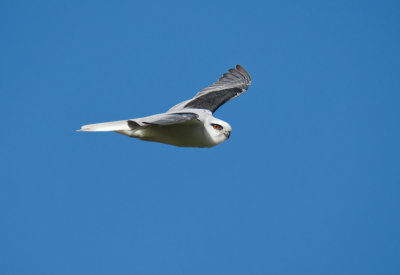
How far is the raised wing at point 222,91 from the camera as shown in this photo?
989cm

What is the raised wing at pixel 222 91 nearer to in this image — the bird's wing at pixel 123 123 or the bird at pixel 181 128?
the bird at pixel 181 128

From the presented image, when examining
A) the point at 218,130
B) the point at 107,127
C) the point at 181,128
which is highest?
the point at 218,130

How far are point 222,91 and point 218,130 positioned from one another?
297 cm

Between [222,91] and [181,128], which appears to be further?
[222,91]

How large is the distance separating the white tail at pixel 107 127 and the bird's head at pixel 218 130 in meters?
1.45

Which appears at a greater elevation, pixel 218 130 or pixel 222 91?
pixel 222 91

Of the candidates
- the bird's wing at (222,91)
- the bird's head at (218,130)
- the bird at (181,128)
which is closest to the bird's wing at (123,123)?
the bird at (181,128)

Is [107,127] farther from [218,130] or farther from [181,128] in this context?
[218,130]

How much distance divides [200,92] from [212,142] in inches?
121

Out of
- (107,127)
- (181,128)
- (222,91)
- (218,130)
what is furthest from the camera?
(222,91)

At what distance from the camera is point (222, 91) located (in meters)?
11.0

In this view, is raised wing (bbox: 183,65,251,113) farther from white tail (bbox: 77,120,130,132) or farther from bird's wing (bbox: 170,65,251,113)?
white tail (bbox: 77,120,130,132)

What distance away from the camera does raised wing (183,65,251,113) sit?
989 centimetres

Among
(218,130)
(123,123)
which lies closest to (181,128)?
(218,130)
